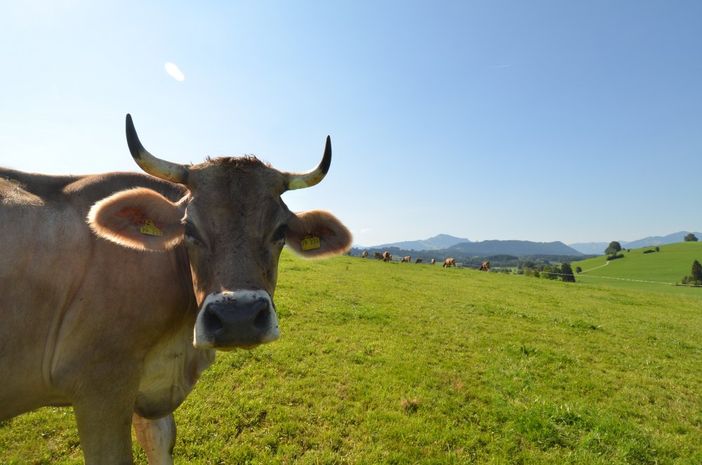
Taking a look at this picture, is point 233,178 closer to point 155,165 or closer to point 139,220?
point 155,165

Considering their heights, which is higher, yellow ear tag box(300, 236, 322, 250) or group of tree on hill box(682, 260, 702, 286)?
yellow ear tag box(300, 236, 322, 250)

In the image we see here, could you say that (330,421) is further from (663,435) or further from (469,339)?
(469,339)

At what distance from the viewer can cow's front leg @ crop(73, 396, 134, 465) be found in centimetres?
280

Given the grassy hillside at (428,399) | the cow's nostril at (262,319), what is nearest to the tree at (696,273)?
the grassy hillside at (428,399)

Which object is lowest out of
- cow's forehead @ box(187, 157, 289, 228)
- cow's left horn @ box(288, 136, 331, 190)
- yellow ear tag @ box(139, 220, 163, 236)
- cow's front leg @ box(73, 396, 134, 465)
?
cow's front leg @ box(73, 396, 134, 465)

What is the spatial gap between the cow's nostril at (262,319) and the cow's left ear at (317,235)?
118 centimetres

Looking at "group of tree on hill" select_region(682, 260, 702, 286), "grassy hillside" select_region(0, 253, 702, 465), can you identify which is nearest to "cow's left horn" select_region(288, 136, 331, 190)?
"grassy hillside" select_region(0, 253, 702, 465)

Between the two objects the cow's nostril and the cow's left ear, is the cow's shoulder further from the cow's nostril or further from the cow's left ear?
the cow's nostril

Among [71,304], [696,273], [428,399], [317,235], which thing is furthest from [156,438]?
[696,273]

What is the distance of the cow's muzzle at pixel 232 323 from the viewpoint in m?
2.54

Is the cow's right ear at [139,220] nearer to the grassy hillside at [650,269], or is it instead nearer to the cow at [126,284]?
the cow at [126,284]

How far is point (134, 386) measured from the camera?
117 inches

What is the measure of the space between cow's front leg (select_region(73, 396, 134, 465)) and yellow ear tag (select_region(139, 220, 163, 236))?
1.28 metres

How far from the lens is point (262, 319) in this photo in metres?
2.68
